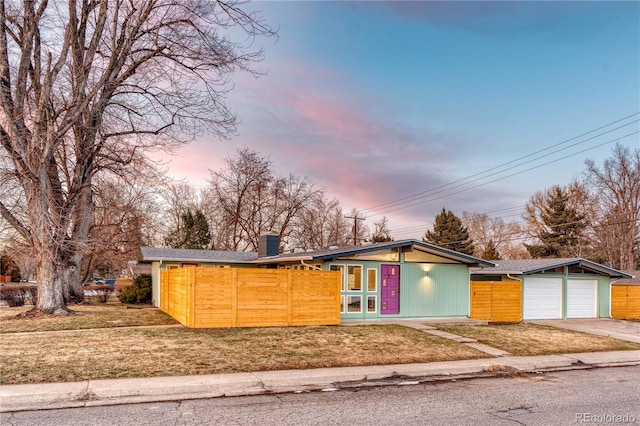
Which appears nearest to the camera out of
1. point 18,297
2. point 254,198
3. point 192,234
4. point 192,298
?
point 192,298

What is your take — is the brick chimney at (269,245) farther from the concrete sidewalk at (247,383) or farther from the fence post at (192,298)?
the concrete sidewalk at (247,383)

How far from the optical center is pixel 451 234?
53062 millimetres

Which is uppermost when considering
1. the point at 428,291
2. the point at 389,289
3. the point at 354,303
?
the point at 389,289

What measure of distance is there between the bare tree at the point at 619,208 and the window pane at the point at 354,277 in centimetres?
3301

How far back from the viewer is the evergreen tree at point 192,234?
141 feet

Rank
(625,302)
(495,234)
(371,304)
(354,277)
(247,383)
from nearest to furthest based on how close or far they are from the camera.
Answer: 1. (247,383)
2. (354,277)
3. (371,304)
4. (625,302)
5. (495,234)

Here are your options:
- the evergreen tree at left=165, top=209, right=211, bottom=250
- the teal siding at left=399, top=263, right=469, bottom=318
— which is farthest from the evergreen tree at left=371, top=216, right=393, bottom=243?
the teal siding at left=399, top=263, right=469, bottom=318

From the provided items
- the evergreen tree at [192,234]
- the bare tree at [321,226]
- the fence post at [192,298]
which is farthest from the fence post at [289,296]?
the evergreen tree at [192,234]

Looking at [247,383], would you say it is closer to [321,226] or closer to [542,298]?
[542,298]

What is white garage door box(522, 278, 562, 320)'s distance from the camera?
21.4 meters

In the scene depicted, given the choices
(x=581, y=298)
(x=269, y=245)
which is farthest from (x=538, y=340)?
(x=269, y=245)

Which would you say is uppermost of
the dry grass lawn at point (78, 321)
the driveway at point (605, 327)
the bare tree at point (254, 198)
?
the bare tree at point (254, 198)

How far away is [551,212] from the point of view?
1800 inches

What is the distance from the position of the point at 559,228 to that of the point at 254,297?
40558 millimetres
